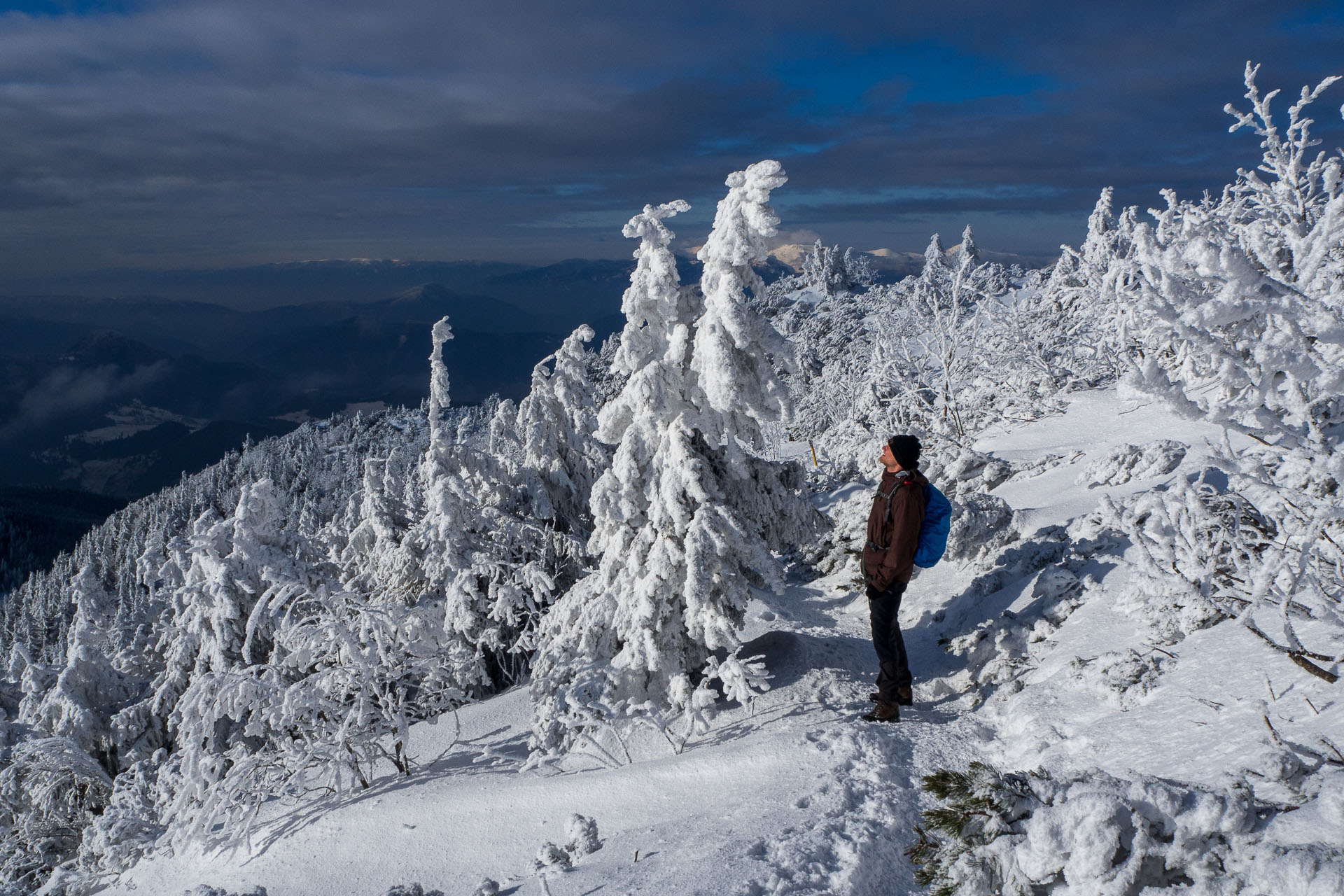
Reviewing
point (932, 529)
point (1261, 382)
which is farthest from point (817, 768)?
point (1261, 382)

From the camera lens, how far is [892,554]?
243 inches

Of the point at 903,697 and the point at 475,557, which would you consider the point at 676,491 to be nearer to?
the point at 903,697

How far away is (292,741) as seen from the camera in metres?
7.72

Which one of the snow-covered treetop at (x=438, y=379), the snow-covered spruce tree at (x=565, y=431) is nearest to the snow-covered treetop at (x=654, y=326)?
the snow-covered treetop at (x=438, y=379)

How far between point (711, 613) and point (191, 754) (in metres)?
5.85

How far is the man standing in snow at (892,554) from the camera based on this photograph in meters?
6.18

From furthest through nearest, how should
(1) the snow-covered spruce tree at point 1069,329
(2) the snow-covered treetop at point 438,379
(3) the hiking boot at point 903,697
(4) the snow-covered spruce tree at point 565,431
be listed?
(1) the snow-covered spruce tree at point 1069,329
(4) the snow-covered spruce tree at point 565,431
(2) the snow-covered treetop at point 438,379
(3) the hiking boot at point 903,697

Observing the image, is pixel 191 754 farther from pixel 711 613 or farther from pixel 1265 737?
pixel 1265 737

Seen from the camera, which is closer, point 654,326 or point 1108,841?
point 1108,841

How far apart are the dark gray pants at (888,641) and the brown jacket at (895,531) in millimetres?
169

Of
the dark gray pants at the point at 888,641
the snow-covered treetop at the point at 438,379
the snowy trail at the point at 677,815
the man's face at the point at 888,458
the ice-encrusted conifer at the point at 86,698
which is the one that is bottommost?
the ice-encrusted conifer at the point at 86,698

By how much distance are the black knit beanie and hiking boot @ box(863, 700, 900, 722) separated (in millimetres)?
2304

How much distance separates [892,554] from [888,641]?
37.8 inches

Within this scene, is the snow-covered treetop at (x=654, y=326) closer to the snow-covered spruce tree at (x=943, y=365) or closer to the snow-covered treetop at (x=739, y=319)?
the snow-covered treetop at (x=739, y=319)
